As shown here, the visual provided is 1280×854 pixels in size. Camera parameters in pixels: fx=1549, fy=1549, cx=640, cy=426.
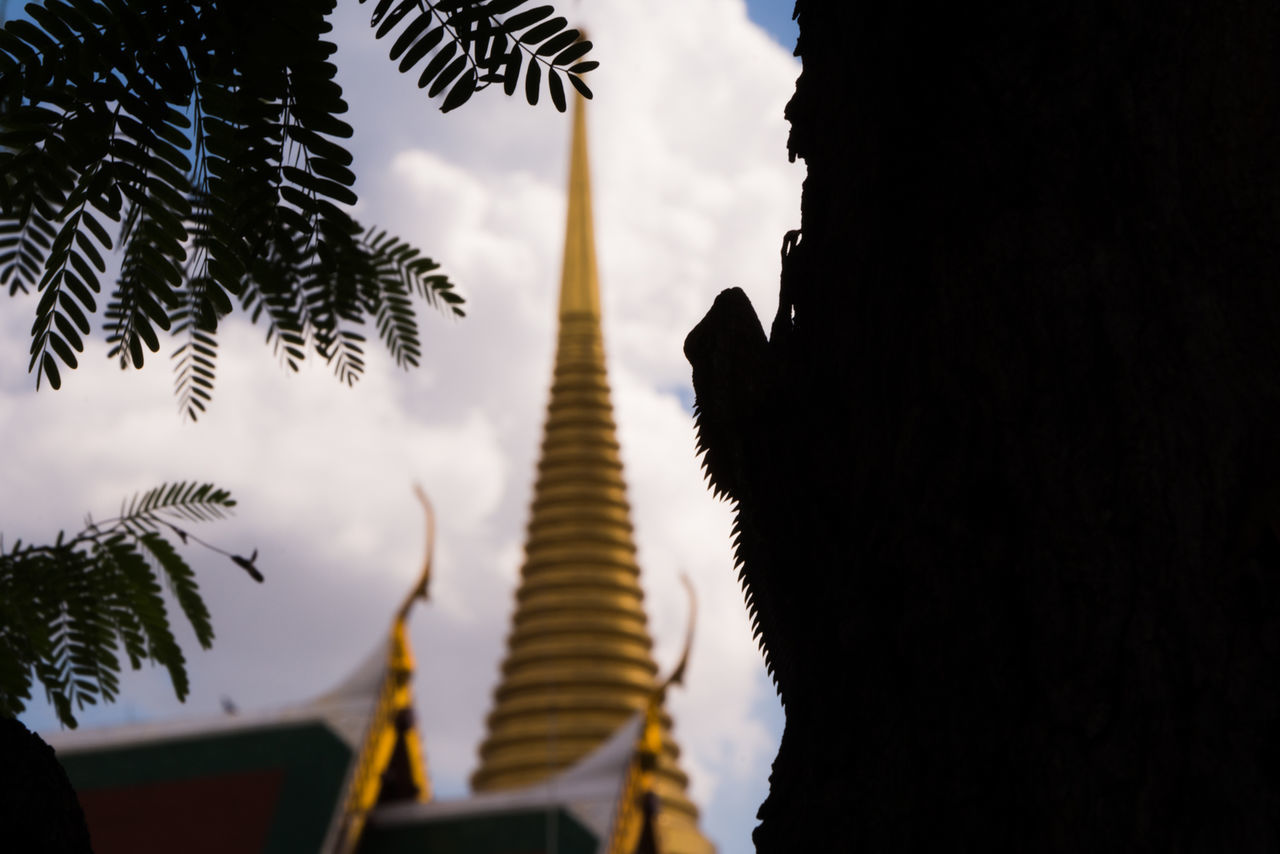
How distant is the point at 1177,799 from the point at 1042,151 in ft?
2.08

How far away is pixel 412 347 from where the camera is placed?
138 inches

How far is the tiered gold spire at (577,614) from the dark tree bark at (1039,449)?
50.3 ft

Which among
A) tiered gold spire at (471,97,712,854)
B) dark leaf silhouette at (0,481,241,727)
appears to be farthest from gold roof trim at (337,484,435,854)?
dark leaf silhouette at (0,481,241,727)

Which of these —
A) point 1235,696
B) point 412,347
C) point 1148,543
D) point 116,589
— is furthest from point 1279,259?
point 412,347

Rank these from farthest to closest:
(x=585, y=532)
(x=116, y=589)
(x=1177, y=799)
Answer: (x=585, y=532), (x=116, y=589), (x=1177, y=799)

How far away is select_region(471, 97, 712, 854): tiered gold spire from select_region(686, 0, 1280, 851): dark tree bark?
1533 centimetres

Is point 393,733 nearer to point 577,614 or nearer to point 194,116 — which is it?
point 577,614

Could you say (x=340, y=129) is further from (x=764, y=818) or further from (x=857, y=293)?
(x=764, y=818)

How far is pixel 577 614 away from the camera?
2000 centimetres

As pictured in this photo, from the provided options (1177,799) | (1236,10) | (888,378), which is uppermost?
(1236,10)

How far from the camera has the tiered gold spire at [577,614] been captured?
728 inches

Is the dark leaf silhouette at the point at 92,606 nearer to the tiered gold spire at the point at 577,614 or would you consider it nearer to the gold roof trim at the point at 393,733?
the gold roof trim at the point at 393,733

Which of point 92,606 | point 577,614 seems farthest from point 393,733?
point 92,606

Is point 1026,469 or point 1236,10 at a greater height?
point 1236,10
